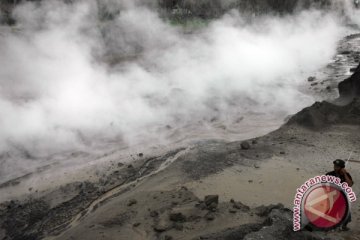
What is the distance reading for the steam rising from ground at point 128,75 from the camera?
725cm

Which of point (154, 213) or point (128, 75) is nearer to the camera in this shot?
point (154, 213)

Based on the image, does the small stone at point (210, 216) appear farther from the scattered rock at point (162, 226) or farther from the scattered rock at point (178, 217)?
the scattered rock at point (162, 226)

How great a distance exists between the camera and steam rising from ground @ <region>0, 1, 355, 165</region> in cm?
725

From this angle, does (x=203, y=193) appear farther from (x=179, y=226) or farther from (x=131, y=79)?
(x=131, y=79)

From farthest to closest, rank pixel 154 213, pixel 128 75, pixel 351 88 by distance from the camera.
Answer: pixel 128 75, pixel 351 88, pixel 154 213

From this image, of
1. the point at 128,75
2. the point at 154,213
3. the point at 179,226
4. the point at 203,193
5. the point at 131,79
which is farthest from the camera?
the point at 128,75

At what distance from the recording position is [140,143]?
712 centimetres

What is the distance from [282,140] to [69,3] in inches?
238

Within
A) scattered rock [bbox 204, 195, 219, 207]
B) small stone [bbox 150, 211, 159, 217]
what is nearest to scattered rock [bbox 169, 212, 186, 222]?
small stone [bbox 150, 211, 159, 217]

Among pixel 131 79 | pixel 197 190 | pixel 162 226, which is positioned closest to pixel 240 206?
pixel 197 190

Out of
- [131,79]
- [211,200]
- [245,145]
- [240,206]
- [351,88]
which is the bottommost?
[240,206]

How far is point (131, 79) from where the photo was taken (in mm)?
9414

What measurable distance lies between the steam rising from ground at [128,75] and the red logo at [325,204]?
4.02 m

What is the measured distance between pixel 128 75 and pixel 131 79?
25cm
